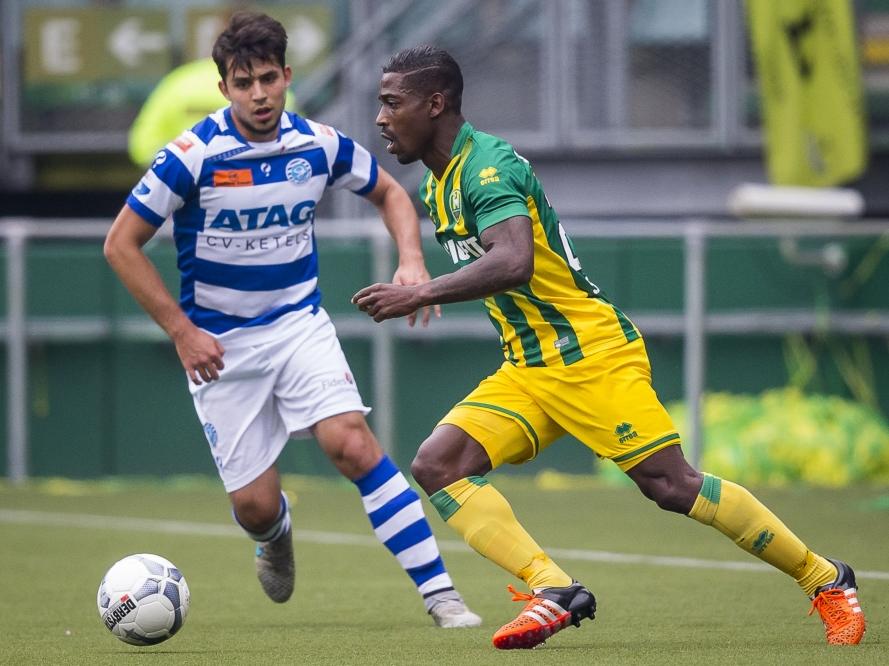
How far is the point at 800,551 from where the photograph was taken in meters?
5.70

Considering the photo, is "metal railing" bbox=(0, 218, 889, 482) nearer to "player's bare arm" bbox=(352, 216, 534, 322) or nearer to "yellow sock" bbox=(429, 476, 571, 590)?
"yellow sock" bbox=(429, 476, 571, 590)

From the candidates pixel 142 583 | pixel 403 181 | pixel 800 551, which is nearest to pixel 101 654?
pixel 142 583

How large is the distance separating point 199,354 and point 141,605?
3.12ft

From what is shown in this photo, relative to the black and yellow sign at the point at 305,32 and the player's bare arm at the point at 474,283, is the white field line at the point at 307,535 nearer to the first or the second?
the player's bare arm at the point at 474,283

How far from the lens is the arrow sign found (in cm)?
1484

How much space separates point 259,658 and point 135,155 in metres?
8.29

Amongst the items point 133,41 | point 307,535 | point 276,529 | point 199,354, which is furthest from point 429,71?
point 133,41

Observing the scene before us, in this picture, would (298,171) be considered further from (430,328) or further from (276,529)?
(430,328)

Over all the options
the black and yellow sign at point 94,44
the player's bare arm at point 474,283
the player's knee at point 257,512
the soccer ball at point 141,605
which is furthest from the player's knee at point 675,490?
the black and yellow sign at point 94,44

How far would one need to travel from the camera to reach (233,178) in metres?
6.65

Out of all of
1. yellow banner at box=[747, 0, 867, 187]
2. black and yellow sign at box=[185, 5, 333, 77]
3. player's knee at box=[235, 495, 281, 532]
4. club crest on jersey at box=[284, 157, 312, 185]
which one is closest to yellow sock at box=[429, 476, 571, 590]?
player's knee at box=[235, 495, 281, 532]

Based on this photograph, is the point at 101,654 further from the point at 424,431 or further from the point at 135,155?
the point at 135,155

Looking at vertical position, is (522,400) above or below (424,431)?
above

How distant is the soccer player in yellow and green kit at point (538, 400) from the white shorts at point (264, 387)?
3.21 ft
